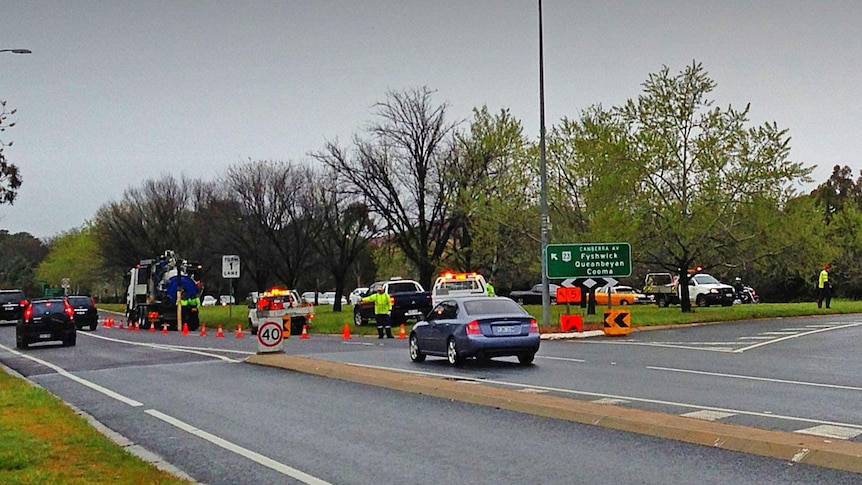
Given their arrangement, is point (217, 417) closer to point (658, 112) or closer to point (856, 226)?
point (658, 112)

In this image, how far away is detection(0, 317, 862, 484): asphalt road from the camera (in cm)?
905

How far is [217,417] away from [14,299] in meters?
44.8

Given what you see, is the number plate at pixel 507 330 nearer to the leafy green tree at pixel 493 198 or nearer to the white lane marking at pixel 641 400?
the white lane marking at pixel 641 400

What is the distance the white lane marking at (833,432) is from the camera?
10.1 meters

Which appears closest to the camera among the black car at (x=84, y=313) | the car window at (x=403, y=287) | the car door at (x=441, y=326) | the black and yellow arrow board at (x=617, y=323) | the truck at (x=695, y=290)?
the car door at (x=441, y=326)

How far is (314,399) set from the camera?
581 inches

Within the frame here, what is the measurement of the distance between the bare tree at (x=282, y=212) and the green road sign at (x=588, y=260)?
89.7 ft

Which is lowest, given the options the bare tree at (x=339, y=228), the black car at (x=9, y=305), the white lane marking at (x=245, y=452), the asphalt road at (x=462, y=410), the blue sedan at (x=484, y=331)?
the white lane marking at (x=245, y=452)

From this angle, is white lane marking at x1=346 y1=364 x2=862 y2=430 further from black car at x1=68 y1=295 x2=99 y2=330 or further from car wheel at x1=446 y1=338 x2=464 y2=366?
black car at x1=68 y1=295 x2=99 y2=330

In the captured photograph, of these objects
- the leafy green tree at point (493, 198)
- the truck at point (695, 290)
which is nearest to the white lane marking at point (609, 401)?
the leafy green tree at point (493, 198)

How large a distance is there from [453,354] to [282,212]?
40.1 metres

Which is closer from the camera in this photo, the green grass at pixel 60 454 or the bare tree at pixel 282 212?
the green grass at pixel 60 454

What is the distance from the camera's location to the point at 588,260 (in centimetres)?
3206

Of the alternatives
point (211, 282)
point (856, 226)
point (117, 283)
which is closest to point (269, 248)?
point (211, 282)
